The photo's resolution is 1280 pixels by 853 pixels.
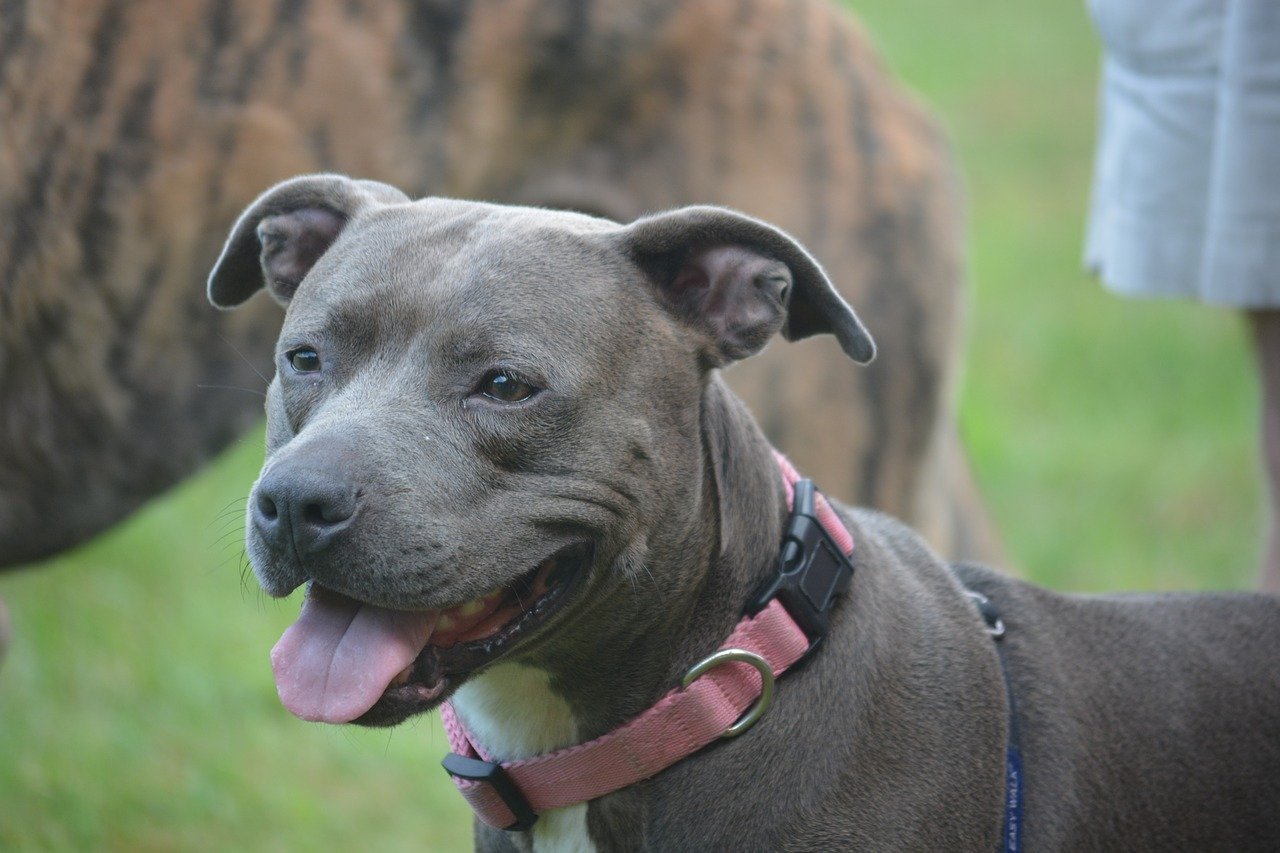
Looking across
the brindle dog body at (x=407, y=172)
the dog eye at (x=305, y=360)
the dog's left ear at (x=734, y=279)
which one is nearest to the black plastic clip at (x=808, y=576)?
the dog's left ear at (x=734, y=279)

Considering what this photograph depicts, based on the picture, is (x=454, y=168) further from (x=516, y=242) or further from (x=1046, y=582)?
(x=1046, y=582)

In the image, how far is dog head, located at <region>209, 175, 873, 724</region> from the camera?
2.62 metres

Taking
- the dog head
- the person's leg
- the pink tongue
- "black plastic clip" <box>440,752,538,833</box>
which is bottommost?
the person's leg

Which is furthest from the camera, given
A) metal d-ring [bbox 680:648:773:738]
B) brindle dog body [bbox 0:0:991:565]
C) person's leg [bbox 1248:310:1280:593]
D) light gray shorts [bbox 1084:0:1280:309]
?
person's leg [bbox 1248:310:1280:593]

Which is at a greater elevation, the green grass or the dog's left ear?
the dog's left ear

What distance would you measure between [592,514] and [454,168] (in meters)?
1.90

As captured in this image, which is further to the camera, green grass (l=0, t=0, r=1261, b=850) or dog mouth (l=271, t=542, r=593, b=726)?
green grass (l=0, t=0, r=1261, b=850)

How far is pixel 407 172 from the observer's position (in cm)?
434

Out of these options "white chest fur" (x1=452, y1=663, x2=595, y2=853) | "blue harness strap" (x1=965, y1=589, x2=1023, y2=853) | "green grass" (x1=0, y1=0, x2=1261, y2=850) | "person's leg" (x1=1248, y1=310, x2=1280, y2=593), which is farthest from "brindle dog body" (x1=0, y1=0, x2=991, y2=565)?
"white chest fur" (x1=452, y1=663, x2=595, y2=853)

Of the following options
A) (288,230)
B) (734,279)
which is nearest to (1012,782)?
(734,279)

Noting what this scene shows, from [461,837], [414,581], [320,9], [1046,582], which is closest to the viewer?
[414,581]

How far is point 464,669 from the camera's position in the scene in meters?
2.72

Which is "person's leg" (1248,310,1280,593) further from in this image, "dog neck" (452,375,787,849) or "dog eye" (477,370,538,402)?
"dog eye" (477,370,538,402)

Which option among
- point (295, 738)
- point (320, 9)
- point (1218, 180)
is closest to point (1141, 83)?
point (1218, 180)
